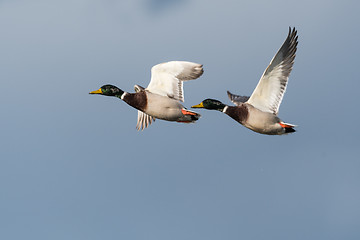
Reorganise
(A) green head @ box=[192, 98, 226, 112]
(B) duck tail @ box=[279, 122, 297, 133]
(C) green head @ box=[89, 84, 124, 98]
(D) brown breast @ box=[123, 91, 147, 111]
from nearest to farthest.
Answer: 1. (B) duck tail @ box=[279, 122, 297, 133]
2. (A) green head @ box=[192, 98, 226, 112]
3. (D) brown breast @ box=[123, 91, 147, 111]
4. (C) green head @ box=[89, 84, 124, 98]

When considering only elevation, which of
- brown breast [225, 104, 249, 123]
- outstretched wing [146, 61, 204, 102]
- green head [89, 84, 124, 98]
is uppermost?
outstretched wing [146, 61, 204, 102]

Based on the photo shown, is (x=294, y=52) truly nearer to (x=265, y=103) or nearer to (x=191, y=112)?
(x=265, y=103)

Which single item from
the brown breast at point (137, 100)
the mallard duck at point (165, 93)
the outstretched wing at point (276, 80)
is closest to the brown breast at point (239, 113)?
the outstretched wing at point (276, 80)

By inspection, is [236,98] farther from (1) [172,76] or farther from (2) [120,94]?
(2) [120,94]

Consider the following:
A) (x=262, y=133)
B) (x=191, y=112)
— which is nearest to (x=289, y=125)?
(x=262, y=133)

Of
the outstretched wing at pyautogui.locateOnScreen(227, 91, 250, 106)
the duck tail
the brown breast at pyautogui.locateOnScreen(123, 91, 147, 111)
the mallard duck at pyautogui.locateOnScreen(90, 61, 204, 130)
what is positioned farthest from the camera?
the outstretched wing at pyautogui.locateOnScreen(227, 91, 250, 106)

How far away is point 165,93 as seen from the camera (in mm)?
27500

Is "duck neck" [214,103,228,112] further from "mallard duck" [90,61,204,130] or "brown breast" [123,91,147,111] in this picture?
"brown breast" [123,91,147,111]

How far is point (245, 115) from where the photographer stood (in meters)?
25.4

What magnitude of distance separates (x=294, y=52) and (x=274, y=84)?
1205 mm

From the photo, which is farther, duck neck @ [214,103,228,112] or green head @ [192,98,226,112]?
green head @ [192,98,226,112]

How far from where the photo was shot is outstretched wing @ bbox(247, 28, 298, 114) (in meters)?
25.4

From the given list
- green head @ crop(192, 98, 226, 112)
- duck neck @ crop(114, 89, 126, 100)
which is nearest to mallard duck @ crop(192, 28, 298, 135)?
green head @ crop(192, 98, 226, 112)

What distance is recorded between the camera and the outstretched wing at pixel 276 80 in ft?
83.2
